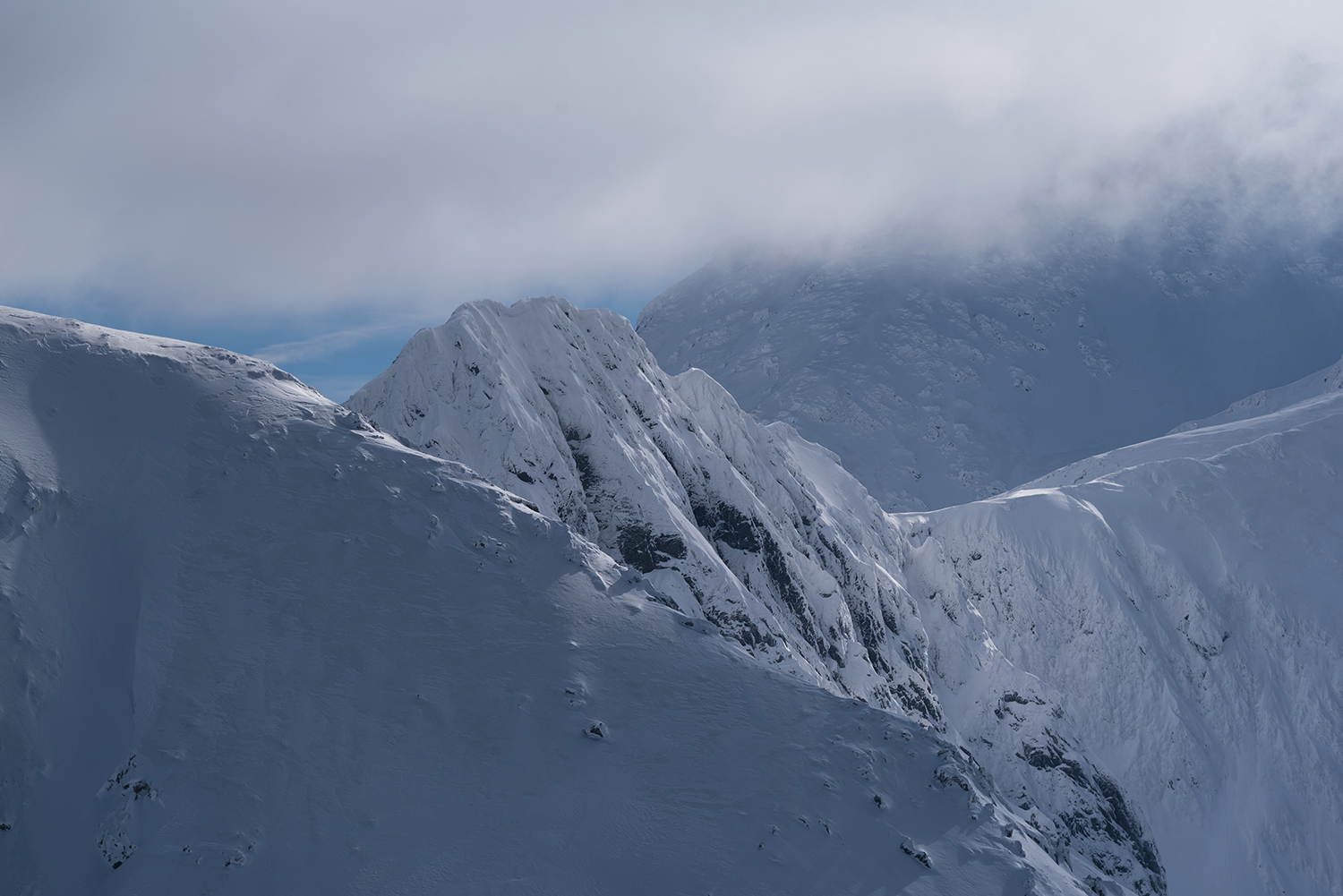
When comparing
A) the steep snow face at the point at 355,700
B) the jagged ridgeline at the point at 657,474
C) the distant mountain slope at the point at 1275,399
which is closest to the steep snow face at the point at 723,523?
the jagged ridgeline at the point at 657,474

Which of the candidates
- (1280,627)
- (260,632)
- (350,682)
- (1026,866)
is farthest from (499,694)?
(1280,627)

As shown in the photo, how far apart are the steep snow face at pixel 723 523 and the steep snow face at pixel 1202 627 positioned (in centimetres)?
759

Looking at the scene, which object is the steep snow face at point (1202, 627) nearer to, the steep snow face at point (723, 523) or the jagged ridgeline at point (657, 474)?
the steep snow face at point (723, 523)

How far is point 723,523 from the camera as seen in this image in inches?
2494

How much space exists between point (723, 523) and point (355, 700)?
42110mm

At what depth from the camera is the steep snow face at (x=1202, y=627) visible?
284 ft

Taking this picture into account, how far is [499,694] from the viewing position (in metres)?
24.2

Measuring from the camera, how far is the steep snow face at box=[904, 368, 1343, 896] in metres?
86.5

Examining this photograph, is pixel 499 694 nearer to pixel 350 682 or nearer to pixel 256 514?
pixel 350 682

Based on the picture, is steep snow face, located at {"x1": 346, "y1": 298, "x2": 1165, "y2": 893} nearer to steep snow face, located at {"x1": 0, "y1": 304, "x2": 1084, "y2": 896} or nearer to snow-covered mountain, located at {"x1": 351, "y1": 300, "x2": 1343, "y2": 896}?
snow-covered mountain, located at {"x1": 351, "y1": 300, "x2": 1343, "y2": 896}

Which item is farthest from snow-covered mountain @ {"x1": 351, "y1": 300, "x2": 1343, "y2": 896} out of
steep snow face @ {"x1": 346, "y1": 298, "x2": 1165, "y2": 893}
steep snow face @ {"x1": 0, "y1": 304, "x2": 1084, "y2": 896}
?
steep snow face @ {"x1": 0, "y1": 304, "x2": 1084, "y2": 896}

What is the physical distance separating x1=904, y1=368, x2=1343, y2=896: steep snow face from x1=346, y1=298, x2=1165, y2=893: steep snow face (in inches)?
299

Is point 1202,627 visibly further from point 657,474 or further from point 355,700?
point 355,700

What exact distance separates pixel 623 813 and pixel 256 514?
13.0 meters
